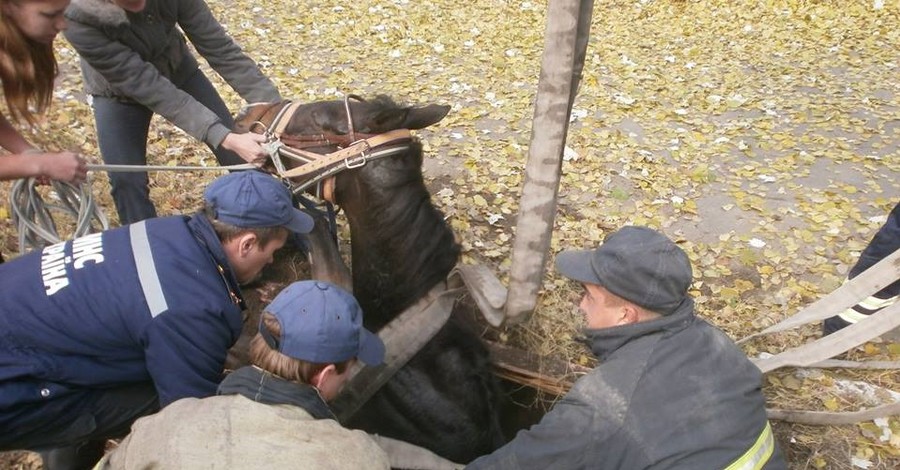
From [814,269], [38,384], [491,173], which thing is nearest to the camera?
[38,384]

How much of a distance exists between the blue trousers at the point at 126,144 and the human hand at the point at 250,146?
0.64 meters

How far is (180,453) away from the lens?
1614mm

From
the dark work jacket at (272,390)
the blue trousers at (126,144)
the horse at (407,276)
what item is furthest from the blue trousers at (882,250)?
the blue trousers at (126,144)

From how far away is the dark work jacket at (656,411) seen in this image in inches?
73.5

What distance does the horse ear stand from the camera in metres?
2.81

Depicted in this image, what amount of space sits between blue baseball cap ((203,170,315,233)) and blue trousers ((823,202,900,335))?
296cm

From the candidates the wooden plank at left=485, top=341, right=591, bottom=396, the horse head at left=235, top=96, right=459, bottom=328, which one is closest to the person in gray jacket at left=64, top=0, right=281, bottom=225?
the horse head at left=235, top=96, right=459, bottom=328

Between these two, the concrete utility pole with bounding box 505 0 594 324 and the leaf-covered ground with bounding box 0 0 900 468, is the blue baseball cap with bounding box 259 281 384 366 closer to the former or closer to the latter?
the concrete utility pole with bounding box 505 0 594 324

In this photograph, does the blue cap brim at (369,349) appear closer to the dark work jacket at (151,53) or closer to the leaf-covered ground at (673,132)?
the leaf-covered ground at (673,132)

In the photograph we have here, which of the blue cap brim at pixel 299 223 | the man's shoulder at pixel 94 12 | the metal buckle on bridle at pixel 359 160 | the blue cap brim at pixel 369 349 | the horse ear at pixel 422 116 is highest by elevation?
the man's shoulder at pixel 94 12

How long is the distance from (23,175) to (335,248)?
4.56 feet

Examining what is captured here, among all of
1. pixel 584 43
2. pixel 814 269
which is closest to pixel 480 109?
pixel 814 269

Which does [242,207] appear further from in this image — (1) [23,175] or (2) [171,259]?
(1) [23,175]

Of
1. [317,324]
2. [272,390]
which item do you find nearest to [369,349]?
[317,324]
